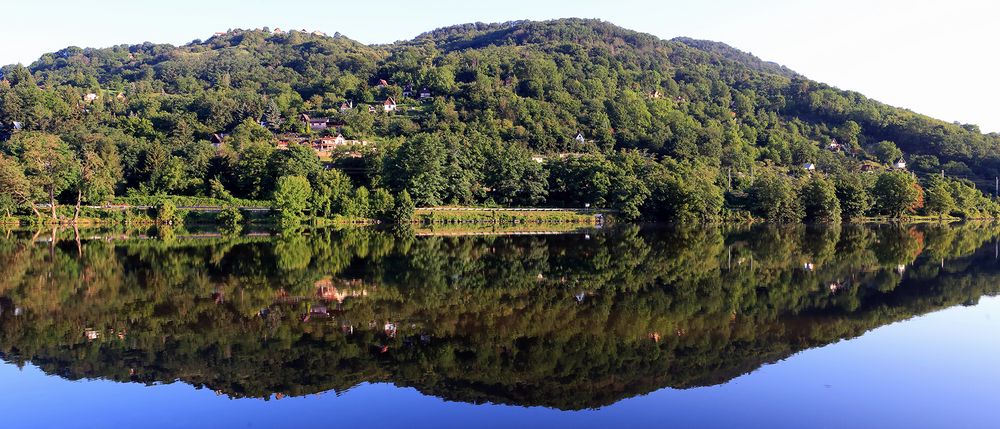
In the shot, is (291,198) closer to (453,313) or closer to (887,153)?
(453,313)

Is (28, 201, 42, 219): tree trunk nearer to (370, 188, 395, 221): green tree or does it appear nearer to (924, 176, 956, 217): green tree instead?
(370, 188, 395, 221): green tree

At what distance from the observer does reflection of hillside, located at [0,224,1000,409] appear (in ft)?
41.9

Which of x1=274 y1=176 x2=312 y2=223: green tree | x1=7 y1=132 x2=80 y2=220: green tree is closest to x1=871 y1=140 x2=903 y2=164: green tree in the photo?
x1=274 y1=176 x2=312 y2=223: green tree

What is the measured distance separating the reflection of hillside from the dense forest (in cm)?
3100

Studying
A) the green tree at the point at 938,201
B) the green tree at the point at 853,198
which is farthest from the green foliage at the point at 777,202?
the green tree at the point at 938,201

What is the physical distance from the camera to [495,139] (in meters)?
88.9

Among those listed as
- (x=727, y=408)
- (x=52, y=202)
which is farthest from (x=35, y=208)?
(x=727, y=408)

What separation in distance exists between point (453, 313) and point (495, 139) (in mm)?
72324

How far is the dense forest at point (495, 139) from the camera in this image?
6400 centimetres

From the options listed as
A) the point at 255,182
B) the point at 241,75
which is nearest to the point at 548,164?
the point at 255,182

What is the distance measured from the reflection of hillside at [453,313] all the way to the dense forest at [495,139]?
30997mm

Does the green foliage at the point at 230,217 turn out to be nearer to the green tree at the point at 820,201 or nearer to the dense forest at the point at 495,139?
the dense forest at the point at 495,139

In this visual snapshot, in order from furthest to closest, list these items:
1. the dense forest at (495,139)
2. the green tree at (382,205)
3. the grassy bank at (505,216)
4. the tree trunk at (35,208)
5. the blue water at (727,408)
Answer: the dense forest at (495,139) → the grassy bank at (505,216) → the green tree at (382,205) → the tree trunk at (35,208) → the blue water at (727,408)

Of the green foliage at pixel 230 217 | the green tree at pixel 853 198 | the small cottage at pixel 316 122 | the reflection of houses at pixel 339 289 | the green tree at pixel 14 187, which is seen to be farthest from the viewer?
the small cottage at pixel 316 122
